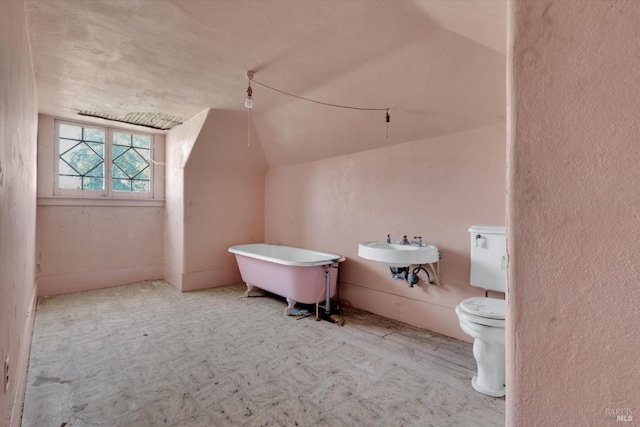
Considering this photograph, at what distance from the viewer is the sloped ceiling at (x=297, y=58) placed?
1.67 m

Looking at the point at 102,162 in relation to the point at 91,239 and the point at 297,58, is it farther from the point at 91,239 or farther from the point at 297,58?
the point at 297,58

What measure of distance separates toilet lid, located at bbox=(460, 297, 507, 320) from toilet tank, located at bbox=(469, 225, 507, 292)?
0.89ft

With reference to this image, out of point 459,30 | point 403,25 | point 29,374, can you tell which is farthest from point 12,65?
point 459,30

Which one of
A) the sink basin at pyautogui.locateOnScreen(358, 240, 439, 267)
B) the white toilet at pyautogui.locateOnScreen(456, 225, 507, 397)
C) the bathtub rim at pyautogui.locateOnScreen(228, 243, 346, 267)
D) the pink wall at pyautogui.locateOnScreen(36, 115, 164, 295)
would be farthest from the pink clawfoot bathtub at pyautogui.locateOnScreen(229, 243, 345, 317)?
the pink wall at pyautogui.locateOnScreen(36, 115, 164, 295)

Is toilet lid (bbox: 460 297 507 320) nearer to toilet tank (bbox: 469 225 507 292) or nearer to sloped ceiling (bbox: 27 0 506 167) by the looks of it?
toilet tank (bbox: 469 225 507 292)

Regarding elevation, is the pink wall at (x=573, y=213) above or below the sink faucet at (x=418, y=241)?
above

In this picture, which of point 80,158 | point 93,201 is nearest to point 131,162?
point 80,158

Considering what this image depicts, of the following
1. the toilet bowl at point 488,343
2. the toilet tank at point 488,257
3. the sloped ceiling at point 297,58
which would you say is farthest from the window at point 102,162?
the toilet bowl at point 488,343

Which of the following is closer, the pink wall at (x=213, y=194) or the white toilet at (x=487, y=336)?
the white toilet at (x=487, y=336)

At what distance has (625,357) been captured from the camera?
512 millimetres

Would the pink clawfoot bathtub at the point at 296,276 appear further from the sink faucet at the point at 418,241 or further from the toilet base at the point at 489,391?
the toilet base at the point at 489,391

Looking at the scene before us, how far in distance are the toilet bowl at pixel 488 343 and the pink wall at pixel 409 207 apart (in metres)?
0.63

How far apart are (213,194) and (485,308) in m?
3.46

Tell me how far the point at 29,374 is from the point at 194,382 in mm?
1094
